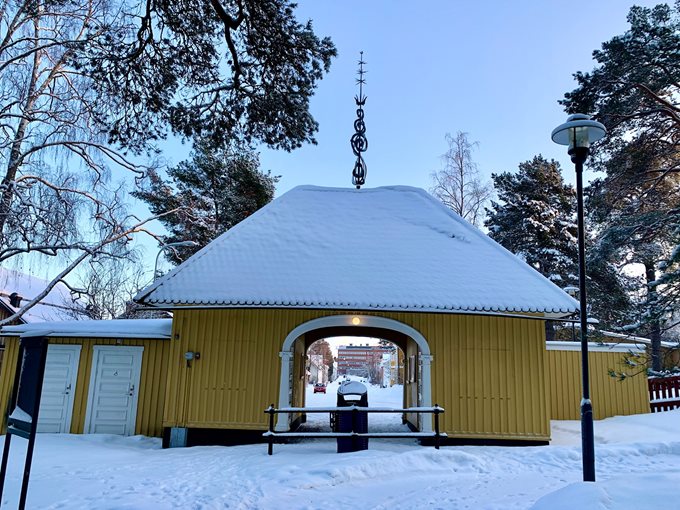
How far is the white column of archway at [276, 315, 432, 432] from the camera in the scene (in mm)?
9211

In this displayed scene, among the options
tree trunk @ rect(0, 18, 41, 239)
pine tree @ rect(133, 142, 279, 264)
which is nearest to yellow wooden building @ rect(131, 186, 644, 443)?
tree trunk @ rect(0, 18, 41, 239)

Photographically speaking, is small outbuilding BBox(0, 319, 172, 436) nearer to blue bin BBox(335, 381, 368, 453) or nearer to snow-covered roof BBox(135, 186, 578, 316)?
snow-covered roof BBox(135, 186, 578, 316)

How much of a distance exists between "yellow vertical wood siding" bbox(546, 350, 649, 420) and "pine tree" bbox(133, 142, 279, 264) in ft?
49.0

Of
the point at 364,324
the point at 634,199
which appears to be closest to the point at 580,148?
the point at 364,324

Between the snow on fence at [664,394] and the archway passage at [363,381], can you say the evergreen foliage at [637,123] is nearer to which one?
the snow on fence at [664,394]

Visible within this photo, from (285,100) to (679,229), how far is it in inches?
199

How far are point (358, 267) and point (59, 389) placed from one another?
711cm

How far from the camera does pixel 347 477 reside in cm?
621

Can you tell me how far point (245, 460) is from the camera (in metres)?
7.50

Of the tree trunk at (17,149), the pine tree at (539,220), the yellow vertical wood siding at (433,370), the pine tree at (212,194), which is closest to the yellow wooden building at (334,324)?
the yellow vertical wood siding at (433,370)

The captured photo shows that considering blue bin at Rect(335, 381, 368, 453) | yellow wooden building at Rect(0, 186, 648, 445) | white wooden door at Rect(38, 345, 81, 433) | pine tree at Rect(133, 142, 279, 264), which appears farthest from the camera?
pine tree at Rect(133, 142, 279, 264)

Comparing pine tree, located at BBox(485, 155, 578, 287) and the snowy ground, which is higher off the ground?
pine tree, located at BBox(485, 155, 578, 287)

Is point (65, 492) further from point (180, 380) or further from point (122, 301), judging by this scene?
point (122, 301)

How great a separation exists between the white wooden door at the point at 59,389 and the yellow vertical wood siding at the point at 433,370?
258cm
